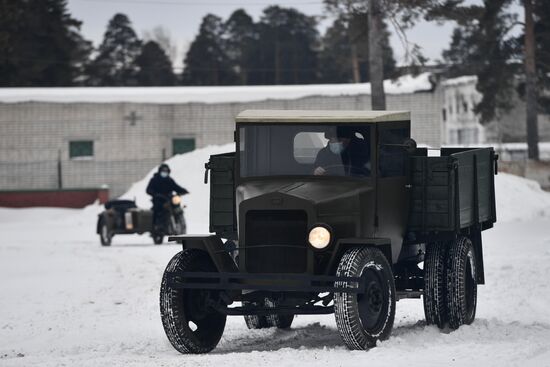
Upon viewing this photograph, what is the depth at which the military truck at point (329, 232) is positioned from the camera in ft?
37.0

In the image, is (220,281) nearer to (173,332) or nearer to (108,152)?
(173,332)

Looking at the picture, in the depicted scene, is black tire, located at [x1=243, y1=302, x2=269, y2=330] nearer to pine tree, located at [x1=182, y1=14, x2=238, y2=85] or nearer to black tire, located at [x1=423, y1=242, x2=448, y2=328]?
black tire, located at [x1=423, y1=242, x2=448, y2=328]

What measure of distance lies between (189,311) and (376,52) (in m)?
25.5

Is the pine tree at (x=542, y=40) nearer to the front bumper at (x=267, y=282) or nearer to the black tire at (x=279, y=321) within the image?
the black tire at (x=279, y=321)

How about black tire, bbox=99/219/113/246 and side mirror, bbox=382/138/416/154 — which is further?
black tire, bbox=99/219/113/246

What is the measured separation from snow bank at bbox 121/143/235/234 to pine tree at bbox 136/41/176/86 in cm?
4462

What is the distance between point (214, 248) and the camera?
1177 cm

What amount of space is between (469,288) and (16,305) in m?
6.21

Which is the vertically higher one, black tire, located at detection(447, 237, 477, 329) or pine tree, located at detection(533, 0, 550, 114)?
pine tree, located at detection(533, 0, 550, 114)

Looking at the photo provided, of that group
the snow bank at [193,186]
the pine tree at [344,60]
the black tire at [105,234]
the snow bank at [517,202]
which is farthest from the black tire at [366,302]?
the pine tree at [344,60]

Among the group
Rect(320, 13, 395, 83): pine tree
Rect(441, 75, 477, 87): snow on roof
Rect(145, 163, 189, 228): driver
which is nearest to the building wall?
Rect(145, 163, 189, 228): driver

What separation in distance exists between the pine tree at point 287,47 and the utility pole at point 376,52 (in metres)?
54.2

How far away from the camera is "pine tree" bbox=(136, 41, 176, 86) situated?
294 ft

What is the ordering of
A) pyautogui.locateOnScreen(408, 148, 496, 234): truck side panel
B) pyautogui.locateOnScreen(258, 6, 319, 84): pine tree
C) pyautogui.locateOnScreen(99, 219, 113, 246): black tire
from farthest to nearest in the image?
pyautogui.locateOnScreen(258, 6, 319, 84): pine tree
pyautogui.locateOnScreen(99, 219, 113, 246): black tire
pyautogui.locateOnScreen(408, 148, 496, 234): truck side panel
